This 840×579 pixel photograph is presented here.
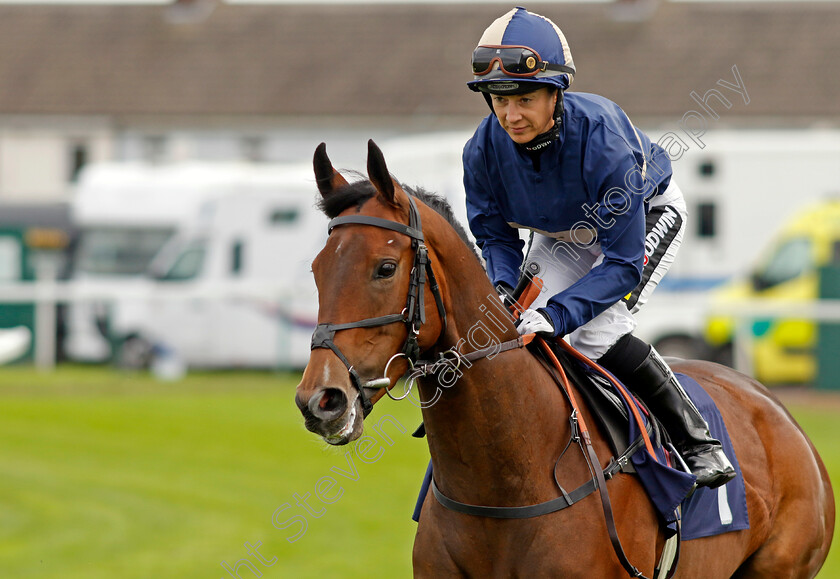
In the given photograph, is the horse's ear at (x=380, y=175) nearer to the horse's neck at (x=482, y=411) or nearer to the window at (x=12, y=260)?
the horse's neck at (x=482, y=411)

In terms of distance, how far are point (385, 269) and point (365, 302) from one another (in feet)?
0.36

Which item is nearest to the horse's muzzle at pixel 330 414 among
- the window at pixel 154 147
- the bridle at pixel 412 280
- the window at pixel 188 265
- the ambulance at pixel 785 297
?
the bridle at pixel 412 280

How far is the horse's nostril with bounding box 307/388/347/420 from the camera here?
A: 293cm

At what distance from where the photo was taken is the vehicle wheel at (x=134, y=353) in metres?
17.7

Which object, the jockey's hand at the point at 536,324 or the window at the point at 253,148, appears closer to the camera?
the jockey's hand at the point at 536,324

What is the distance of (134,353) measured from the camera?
58.2 feet

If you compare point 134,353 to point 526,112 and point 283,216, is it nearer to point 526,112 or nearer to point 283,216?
point 283,216

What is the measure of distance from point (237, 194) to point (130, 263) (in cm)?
290

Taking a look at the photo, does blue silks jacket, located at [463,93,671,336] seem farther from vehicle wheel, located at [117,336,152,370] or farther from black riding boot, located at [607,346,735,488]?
vehicle wheel, located at [117,336,152,370]

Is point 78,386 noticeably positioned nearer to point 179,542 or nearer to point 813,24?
point 179,542

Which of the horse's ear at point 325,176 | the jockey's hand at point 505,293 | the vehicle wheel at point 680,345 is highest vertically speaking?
the horse's ear at point 325,176

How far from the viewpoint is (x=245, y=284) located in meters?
18.2

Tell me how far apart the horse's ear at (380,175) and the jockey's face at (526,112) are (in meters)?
0.57

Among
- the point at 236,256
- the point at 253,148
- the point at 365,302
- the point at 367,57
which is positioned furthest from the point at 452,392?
the point at 367,57
